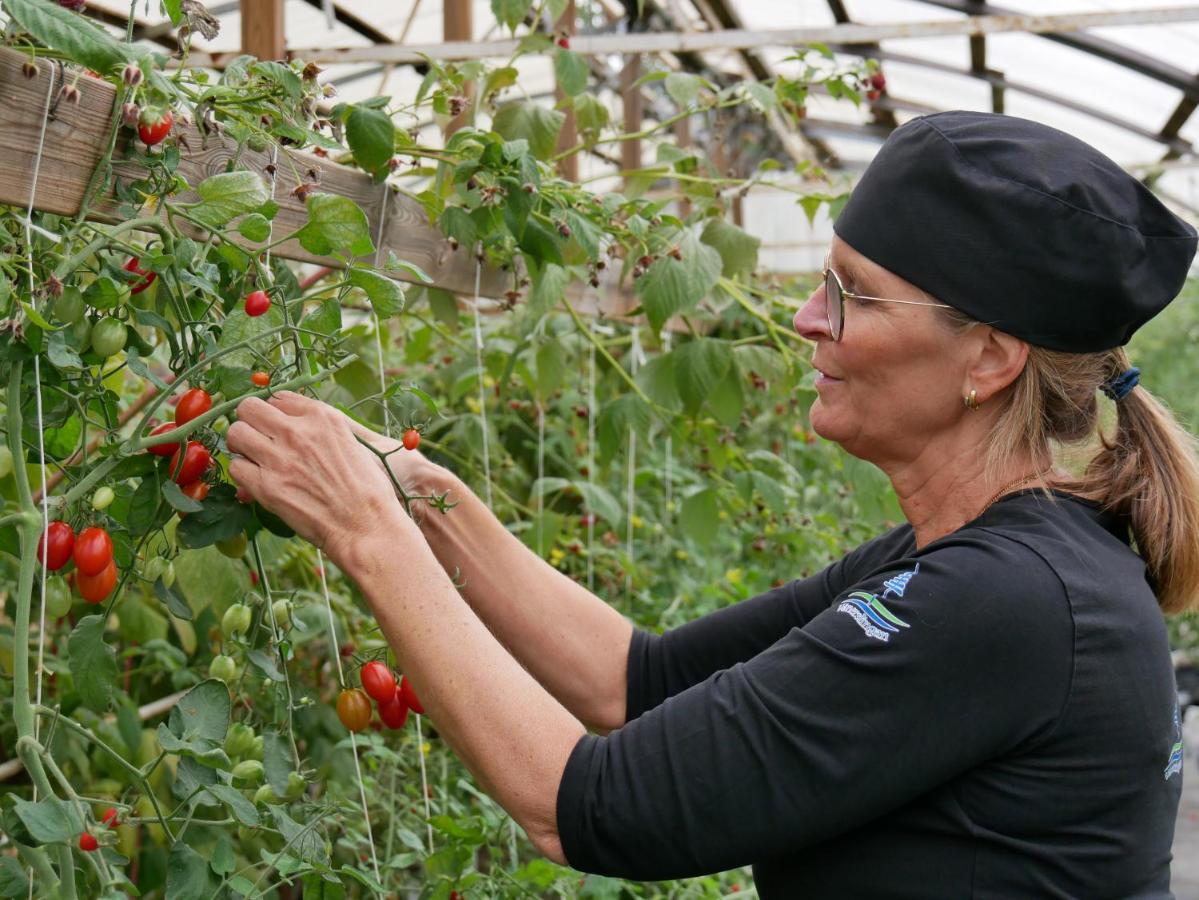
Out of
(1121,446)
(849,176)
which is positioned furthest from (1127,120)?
(1121,446)

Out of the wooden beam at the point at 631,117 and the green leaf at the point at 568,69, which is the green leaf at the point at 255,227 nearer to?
the green leaf at the point at 568,69

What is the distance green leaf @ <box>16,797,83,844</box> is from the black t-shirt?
370mm

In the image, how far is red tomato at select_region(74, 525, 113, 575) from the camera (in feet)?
3.24

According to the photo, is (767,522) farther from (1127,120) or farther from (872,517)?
(1127,120)

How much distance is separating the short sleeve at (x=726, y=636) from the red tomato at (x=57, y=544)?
725 millimetres

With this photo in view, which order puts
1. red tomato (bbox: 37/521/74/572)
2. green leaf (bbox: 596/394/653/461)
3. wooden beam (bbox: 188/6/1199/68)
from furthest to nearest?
wooden beam (bbox: 188/6/1199/68) < green leaf (bbox: 596/394/653/461) < red tomato (bbox: 37/521/74/572)

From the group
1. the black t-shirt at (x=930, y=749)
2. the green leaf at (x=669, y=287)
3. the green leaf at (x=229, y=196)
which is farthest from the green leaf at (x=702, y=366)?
the green leaf at (x=229, y=196)

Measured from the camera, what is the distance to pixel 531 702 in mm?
1100

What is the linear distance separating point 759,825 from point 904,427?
42 centimetres

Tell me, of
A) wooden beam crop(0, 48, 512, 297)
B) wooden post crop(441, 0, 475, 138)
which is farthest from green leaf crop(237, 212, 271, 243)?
wooden post crop(441, 0, 475, 138)

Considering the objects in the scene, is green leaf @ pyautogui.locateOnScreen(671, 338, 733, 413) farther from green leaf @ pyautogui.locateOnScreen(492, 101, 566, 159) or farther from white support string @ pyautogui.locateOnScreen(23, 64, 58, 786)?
white support string @ pyautogui.locateOnScreen(23, 64, 58, 786)

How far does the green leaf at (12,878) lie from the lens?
1016mm

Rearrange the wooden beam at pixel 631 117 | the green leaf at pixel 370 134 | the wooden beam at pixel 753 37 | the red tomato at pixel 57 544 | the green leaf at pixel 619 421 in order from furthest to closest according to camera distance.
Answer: the wooden beam at pixel 631 117
the wooden beam at pixel 753 37
the green leaf at pixel 619 421
the green leaf at pixel 370 134
the red tomato at pixel 57 544

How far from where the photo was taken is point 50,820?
0.92m
